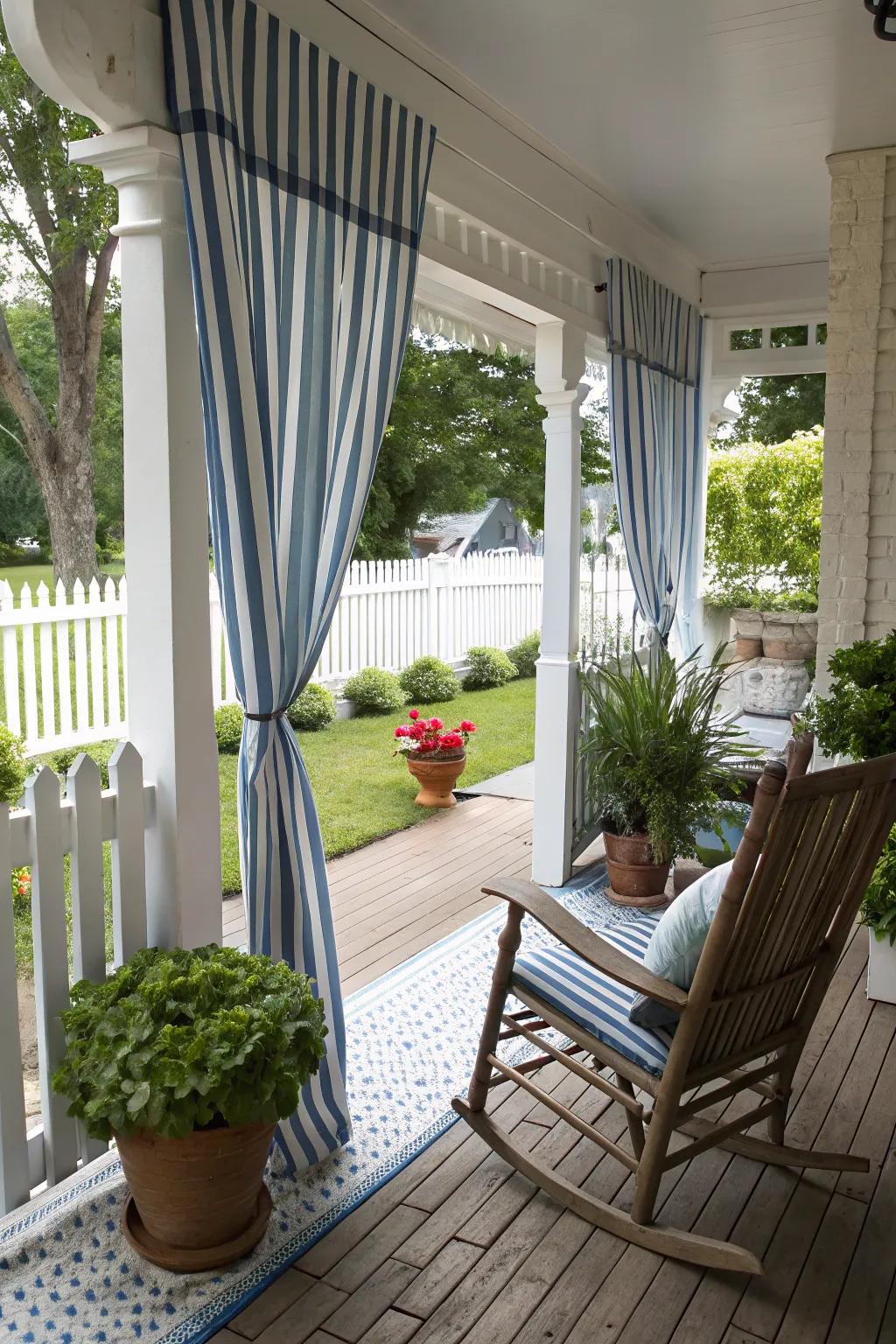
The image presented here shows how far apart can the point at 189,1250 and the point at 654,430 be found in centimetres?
406

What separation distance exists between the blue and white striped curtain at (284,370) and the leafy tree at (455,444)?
10.8 metres

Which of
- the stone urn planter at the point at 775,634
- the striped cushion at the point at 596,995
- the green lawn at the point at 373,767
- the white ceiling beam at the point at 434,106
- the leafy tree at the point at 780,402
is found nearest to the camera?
the white ceiling beam at the point at 434,106

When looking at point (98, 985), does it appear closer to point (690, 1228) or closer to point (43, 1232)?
point (43, 1232)

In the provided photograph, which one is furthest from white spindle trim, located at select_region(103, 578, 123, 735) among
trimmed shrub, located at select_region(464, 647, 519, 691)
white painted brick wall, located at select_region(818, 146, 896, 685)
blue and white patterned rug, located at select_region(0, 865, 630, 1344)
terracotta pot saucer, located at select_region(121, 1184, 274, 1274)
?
terracotta pot saucer, located at select_region(121, 1184, 274, 1274)

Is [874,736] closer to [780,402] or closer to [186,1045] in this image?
[186,1045]

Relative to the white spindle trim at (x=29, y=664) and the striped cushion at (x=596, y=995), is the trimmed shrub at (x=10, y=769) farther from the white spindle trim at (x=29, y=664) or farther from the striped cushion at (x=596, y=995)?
the striped cushion at (x=596, y=995)

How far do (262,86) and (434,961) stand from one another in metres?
2.61

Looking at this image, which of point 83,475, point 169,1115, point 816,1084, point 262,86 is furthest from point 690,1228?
point 83,475

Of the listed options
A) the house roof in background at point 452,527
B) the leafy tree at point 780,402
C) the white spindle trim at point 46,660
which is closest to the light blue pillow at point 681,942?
the white spindle trim at point 46,660

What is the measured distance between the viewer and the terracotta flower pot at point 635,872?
4297 millimetres

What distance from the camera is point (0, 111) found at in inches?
343

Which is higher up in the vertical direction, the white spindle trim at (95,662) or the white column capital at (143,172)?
the white column capital at (143,172)

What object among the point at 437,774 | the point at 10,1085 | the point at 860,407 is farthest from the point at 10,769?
the point at 860,407

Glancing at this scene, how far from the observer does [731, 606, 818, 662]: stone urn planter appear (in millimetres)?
6445
